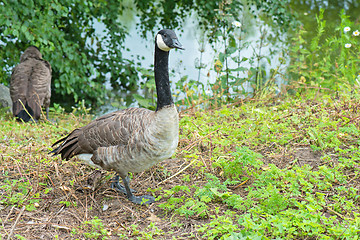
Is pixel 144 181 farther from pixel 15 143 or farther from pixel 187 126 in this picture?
pixel 15 143

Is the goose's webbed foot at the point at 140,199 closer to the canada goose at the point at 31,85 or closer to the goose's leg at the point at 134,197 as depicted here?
the goose's leg at the point at 134,197

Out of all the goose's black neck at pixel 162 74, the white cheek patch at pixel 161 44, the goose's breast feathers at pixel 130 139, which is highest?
the white cheek patch at pixel 161 44

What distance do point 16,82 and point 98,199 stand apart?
5.12 metres

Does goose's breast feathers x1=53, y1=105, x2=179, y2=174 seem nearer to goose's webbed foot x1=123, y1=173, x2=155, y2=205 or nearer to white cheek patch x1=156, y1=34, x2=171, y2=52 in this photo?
goose's webbed foot x1=123, y1=173, x2=155, y2=205

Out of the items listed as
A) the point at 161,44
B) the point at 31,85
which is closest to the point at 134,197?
the point at 161,44

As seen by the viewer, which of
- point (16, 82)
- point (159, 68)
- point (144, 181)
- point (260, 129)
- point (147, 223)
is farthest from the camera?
point (16, 82)

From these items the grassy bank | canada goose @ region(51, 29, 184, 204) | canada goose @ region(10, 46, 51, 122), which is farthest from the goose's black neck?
canada goose @ region(10, 46, 51, 122)

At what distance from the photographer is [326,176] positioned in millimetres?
3875

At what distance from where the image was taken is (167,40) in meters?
3.55

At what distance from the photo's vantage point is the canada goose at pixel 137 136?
140 inches

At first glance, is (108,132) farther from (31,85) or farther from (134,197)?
(31,85)

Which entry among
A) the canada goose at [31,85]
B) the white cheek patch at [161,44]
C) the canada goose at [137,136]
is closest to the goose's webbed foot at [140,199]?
the canada goose at [137,136]

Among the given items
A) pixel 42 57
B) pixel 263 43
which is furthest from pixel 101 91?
pixel 263 43

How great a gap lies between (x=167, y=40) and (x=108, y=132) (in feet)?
3.57
